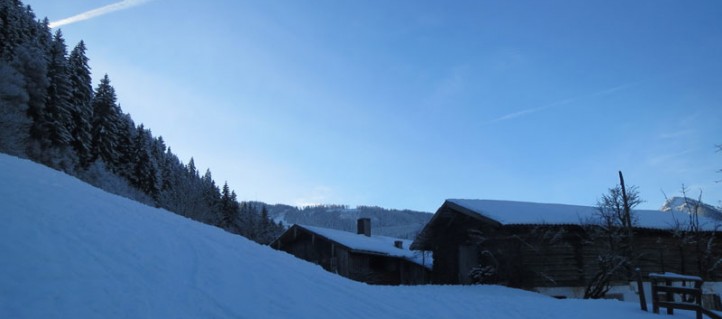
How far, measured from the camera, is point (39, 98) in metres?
36.7

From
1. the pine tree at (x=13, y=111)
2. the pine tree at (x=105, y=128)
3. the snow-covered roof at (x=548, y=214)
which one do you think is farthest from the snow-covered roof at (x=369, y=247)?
the pine tree at (x=105, y=128)

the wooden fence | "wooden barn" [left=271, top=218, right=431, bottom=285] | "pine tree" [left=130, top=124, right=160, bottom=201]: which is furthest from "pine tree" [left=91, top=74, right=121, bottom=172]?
the wooden fence

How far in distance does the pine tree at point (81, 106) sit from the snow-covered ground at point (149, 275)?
3080cm

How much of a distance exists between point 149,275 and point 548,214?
787 inches

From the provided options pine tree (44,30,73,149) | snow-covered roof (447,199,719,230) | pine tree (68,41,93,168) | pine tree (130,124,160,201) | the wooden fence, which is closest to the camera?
the wooden fence

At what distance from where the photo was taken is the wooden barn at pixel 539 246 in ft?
71.6

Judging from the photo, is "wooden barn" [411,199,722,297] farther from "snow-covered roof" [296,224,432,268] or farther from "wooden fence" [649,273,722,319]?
"wooden fence" [649,273,722,319]

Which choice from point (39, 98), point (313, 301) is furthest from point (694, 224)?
point (39, 98)

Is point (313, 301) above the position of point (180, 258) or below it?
below

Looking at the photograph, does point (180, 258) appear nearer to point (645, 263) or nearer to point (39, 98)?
point (645, 263)

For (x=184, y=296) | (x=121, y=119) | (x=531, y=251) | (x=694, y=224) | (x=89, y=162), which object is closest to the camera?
(x=184, y=296)

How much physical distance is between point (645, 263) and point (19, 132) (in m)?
37.6

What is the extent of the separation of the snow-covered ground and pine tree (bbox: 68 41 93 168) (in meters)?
30.8

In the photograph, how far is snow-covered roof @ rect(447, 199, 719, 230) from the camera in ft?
72.4
